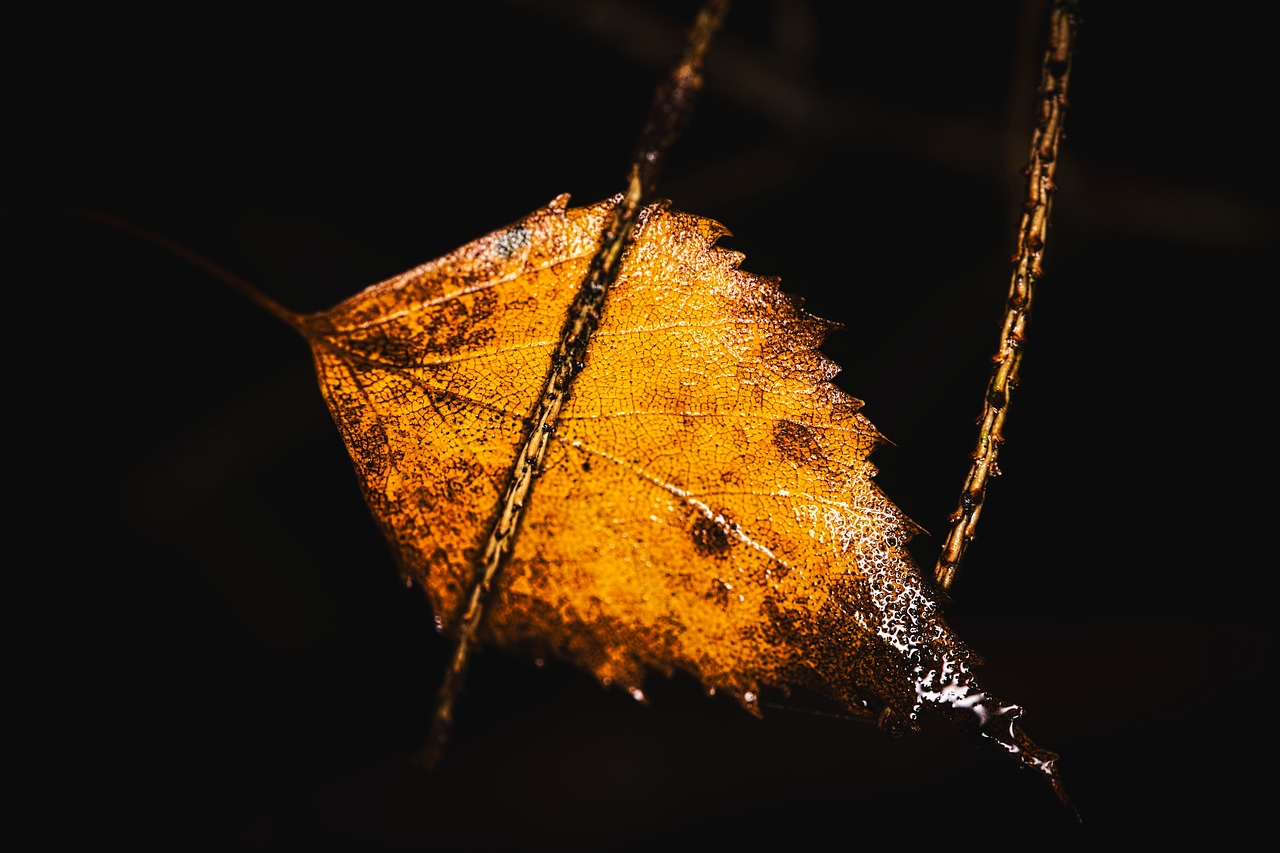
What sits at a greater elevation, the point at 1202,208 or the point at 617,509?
the point at 1202,208

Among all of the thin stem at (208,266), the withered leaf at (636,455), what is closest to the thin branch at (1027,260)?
the withered leaf at (636,455)

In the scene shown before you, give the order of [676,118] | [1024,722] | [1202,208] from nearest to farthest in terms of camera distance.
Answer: [676,118], [1024,722], [1202,208]

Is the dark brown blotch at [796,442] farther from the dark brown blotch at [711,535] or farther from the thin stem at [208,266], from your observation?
the thin stem at [208,266]

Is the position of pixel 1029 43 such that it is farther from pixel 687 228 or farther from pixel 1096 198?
pixel 687 228

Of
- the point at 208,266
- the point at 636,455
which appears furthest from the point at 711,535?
the point at 208,266

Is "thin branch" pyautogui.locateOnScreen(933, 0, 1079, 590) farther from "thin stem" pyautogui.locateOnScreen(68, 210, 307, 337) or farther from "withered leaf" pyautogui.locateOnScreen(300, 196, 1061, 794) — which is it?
"thin stem" pyautogui.locateOnScreen(68, 210, 307, 337)

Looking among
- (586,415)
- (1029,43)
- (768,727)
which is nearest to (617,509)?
(586,415)

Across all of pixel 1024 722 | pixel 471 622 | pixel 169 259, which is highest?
pixel 169 259
